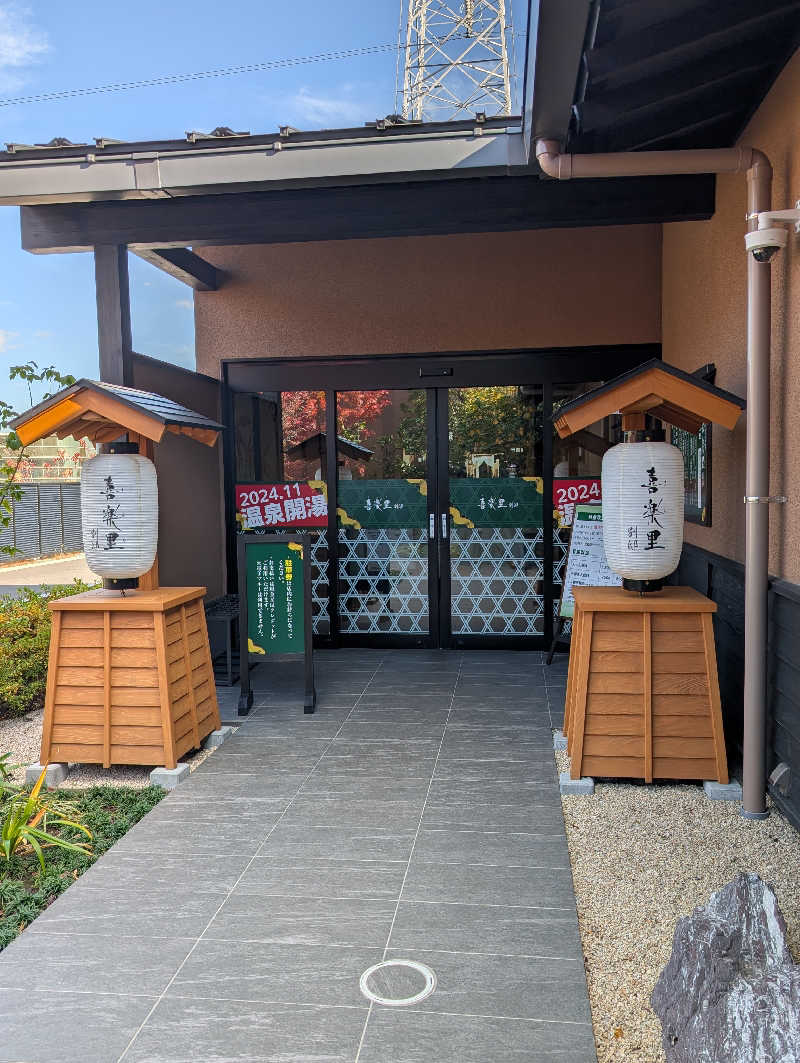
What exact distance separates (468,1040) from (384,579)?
483 cm

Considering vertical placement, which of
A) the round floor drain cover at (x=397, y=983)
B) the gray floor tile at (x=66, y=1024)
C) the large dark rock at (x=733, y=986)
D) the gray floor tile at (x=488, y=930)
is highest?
the large dark rock at (x=733, y=986)

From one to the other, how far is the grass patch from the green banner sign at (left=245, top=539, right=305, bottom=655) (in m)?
1.51

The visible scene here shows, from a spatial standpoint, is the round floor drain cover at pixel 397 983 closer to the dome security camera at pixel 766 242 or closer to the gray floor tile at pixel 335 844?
the gray floor tile at pixel 335 844

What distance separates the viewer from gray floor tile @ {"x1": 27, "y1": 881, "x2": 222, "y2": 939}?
279cm

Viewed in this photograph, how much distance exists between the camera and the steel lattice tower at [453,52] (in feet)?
64.1

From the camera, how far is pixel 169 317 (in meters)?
6.89

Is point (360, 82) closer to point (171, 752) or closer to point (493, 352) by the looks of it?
point (493, 352)

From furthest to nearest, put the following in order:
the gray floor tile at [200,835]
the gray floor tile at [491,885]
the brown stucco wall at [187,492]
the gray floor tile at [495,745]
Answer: the brown stucco wall at [187,492], the gray floor tile at [495,745], the gray floor tile at [200,835], the gray floor tile at [491,885]

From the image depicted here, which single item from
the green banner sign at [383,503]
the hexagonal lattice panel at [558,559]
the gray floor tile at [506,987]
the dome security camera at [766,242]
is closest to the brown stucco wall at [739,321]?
the dome security camera at [766,242]

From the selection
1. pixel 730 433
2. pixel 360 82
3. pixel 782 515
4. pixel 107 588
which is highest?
pixel 360 82

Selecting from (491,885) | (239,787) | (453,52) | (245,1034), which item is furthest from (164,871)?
(453,52)

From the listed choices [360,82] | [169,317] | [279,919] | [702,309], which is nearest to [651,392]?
[702,309]

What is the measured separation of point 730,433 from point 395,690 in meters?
2.79

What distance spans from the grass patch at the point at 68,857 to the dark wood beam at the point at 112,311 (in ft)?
7.93
